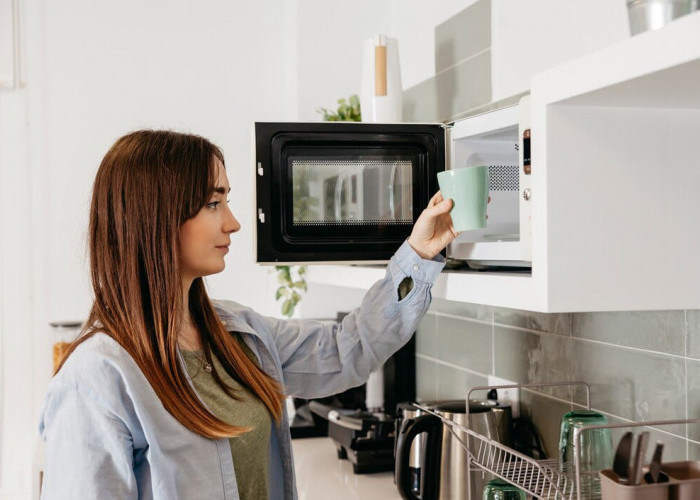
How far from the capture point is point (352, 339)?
1486 mm

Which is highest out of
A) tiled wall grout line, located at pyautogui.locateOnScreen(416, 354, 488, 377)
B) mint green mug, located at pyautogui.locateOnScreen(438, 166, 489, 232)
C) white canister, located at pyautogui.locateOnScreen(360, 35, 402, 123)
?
white canister, located at pyautogui.locateOnScreen(360, 35, 402, 123)

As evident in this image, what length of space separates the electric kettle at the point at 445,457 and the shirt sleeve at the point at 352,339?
179 mm

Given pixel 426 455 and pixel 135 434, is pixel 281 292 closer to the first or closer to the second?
pixel 426 455

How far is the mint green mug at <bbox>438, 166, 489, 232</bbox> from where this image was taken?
1135mm

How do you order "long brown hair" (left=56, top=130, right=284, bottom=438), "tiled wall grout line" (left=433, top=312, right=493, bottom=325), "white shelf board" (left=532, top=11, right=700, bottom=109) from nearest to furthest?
"white shelf board" (left=532, top=11, right=700, bottom=109), "long brown hair" (left=56, top=130, right=284, bottom=438), "tiled wall grout line" (left=433, top=312, right=493, bottom=325)

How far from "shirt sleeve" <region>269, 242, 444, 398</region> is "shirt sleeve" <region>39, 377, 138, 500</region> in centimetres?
45

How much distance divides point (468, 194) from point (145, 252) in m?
0.51

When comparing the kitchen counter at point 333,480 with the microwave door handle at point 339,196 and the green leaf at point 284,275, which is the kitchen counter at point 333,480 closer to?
the green leaf at point 284,275

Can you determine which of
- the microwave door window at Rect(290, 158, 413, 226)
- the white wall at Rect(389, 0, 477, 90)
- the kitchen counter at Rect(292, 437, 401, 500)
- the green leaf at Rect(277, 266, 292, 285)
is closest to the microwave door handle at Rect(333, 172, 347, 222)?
the microwave door window at Rect(290, 158, 413, 226)

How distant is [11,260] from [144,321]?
4.96 feet

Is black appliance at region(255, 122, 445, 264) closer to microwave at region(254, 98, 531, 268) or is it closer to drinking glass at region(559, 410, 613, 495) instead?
microwave at region(254, 98, 531, 268)

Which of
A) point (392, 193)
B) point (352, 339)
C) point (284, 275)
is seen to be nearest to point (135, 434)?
point (352, 339)

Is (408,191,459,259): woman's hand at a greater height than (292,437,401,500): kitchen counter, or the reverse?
(408,191,459,259): woman's hand

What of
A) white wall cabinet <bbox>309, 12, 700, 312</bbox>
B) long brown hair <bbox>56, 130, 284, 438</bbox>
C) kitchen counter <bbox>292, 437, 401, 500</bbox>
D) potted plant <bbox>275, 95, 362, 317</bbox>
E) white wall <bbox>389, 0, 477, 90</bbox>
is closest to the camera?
white wall cabinet <bbox>309, 12, 700, 312</bbox>
